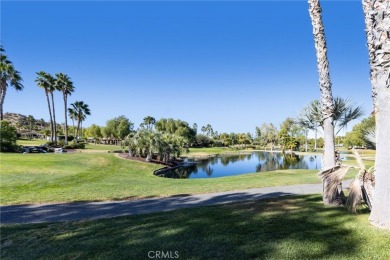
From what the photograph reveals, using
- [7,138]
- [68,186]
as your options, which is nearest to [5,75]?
[7,138]

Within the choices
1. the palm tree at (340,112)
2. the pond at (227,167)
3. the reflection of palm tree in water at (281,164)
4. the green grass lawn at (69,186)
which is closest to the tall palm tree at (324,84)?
the palm tree at (340,112)

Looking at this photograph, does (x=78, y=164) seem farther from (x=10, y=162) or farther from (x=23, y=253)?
(x=23, y=253)

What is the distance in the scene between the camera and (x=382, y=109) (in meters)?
5.57

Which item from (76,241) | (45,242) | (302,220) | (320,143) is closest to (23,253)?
(45,242)

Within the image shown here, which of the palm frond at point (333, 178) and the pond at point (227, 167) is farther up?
the palm frond at point (333, 178)

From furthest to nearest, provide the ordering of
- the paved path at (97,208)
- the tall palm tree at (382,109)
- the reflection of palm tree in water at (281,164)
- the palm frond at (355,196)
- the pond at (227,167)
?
1. the reflection of palm tree in water at (281,164)
2. the pond at (227,167)
3. the paved path at (97,208)
4. the palm frond at (355,196)
5. the tall palm tree at (382,109)

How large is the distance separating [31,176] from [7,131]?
21601 millimetres

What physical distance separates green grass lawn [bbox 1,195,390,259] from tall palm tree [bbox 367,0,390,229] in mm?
485

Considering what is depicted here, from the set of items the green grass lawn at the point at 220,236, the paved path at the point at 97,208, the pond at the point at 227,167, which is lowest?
the pond at the point at 227,167

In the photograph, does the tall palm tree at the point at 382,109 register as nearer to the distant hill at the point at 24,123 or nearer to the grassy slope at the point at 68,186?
the grassy slope at the point at 68,186

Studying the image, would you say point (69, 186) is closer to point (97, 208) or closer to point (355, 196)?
point (97, 208)

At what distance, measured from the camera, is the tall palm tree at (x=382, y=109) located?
5457mm

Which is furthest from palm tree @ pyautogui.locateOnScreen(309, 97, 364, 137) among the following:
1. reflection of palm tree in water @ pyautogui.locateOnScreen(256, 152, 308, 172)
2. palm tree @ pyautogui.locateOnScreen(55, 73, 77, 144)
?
palm tree @ pyautogui.locateOnScreen(55, 73, 77, 144)

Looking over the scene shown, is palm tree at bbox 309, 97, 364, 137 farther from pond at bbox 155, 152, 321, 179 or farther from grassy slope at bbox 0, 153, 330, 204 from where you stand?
pond at bbox 155, 152, 321, 179
